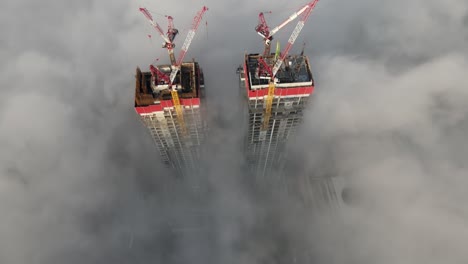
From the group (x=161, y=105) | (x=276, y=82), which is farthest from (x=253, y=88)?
(x=161, y=105)

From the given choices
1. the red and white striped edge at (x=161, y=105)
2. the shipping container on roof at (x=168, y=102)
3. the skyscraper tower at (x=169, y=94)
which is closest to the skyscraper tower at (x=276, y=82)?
the shipping container on roof at (x=168, y=102)

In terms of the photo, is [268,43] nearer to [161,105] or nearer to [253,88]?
[253,88]

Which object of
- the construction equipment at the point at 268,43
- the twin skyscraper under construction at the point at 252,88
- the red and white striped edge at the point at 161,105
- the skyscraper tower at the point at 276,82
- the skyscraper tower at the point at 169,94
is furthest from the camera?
the red and white striped edge at the point at 161,105

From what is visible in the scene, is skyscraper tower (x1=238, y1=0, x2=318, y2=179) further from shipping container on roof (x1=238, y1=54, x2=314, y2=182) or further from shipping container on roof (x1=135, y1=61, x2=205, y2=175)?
shipping container on roof (x1=135, y1=61, x2=205, y2=175)

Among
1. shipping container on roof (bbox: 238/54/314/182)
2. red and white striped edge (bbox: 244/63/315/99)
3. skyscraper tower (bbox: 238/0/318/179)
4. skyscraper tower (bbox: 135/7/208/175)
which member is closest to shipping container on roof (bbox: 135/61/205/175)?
skyscraper tower (bbox: 135/7/208/175)

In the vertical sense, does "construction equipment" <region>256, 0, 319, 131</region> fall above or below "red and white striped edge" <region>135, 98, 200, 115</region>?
above

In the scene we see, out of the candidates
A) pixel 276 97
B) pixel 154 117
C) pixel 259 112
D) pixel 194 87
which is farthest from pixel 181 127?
pixel 276 97

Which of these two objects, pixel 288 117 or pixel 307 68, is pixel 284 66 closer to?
pixel 307 68

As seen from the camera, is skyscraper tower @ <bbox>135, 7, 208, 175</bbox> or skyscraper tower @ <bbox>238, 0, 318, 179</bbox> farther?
skyscraper tower @ <bbox>135, 7, 208, 175</bbox>

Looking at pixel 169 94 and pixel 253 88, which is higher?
pixel 253 88

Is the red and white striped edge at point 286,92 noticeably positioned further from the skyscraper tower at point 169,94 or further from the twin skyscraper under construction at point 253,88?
the skyscraper tower at point 169,94

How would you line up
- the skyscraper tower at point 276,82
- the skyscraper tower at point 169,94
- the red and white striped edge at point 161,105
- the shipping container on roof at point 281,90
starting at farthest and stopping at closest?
the red and white striped edge at point 161,105 → the skyscraper tower at point 169,94 → the shipping container on roof at point 281,90 → the skyscraper tower at point 276,82

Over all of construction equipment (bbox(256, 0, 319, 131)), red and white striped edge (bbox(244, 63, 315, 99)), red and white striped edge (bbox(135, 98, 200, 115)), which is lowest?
red and white striped edge (bbox(135, 98, 200, 115))
